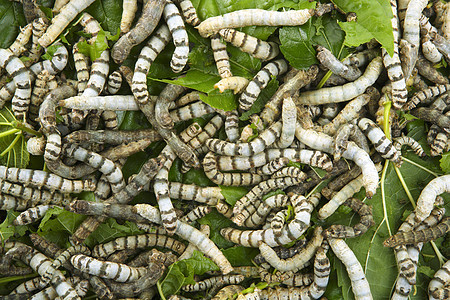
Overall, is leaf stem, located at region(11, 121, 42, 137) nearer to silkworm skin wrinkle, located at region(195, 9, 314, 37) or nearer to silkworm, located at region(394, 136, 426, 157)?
silkworm skin wrinkle, located at region(195, 9, 314, 37)

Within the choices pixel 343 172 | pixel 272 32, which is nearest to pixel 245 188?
pixel 343 172

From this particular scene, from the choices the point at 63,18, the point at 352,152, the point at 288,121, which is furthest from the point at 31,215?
the point at 352,152

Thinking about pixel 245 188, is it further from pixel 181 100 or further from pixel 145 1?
pixel 145 1

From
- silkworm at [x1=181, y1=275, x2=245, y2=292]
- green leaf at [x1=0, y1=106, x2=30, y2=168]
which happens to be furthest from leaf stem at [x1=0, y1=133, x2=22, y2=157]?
silkworm at [x1=181, y1=275, x2=245, y2=292]

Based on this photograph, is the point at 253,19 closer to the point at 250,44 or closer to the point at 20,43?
the point at 250,44

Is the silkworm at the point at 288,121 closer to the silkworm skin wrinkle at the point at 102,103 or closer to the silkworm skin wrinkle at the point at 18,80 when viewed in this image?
the silkworm skin wrinkle at the point at 102,103
